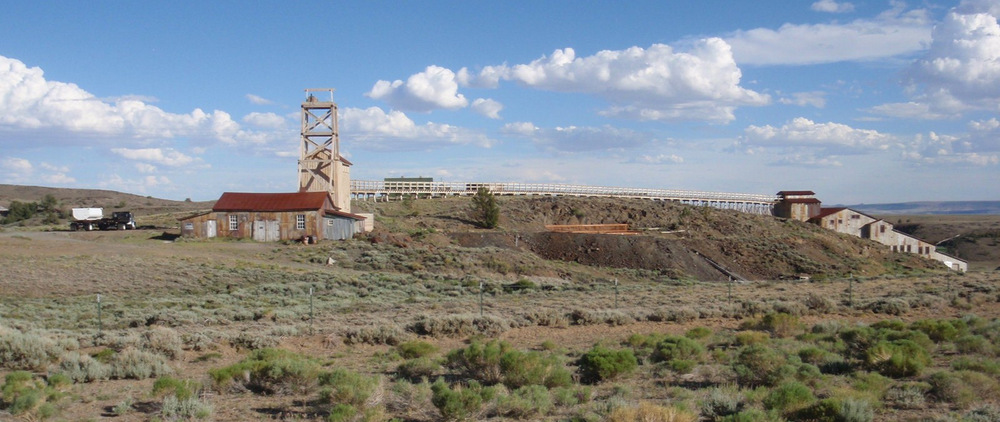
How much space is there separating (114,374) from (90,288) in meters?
13.9

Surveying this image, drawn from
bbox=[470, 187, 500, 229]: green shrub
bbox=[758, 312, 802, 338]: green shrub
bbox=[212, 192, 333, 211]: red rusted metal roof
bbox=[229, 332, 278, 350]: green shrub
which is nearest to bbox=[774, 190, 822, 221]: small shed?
bbox=[470, 187, 500, 229]: green shrub

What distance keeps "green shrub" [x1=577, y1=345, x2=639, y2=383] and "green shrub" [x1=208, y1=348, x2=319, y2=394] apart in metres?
4.37

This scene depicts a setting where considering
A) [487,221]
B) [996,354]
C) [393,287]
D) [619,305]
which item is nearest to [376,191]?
[487,221]

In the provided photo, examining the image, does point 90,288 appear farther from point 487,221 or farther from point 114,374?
point 487,221

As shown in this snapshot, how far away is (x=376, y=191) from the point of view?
63.2 meters

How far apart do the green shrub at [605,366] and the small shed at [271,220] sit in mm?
29271

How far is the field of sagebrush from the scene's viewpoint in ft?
29.5

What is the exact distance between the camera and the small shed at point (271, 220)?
38219 millimetres

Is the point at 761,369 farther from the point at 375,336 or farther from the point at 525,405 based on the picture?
the point at 375,336

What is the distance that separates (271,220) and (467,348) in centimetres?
2960

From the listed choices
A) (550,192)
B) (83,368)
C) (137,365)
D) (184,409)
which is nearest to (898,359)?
(184,409)

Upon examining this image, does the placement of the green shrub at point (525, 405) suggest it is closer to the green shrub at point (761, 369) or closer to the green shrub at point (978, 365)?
the green shrub at point (761, 369)

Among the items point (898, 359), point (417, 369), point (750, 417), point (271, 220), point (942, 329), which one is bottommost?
point (417, 369)

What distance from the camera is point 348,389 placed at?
908cm
